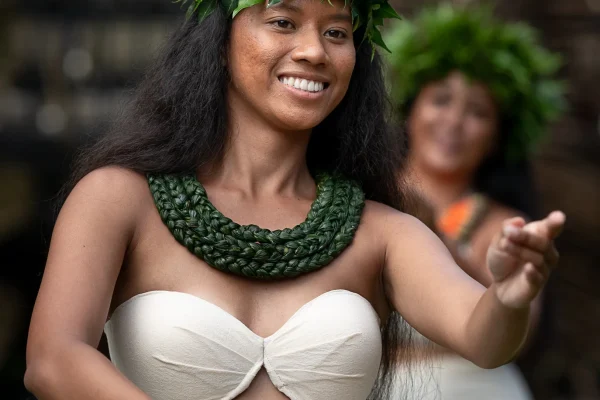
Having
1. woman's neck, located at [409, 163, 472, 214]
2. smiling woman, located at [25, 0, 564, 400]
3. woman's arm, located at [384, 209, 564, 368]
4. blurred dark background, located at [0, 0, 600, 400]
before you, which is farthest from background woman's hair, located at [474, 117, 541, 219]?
woman's arm, located at [384, 209, 564, 368]

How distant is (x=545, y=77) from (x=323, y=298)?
12.0 ft

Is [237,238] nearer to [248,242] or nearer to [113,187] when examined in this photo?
[248,242]

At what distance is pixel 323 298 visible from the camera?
282cm

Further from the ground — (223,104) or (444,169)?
(223,104)

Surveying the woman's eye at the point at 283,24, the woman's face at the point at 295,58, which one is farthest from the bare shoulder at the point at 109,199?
the woman's eye at the point at 283,24

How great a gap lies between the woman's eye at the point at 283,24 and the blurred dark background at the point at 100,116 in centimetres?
394

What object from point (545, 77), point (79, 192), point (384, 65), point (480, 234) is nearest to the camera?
point (79, 192)

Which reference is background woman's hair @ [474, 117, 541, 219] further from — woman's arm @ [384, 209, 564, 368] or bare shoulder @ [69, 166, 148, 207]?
bare shoulder @ [69, 166, 148, 207]

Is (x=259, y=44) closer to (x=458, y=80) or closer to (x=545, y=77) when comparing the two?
(x=458, y=80)

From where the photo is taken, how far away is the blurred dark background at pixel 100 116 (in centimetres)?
686

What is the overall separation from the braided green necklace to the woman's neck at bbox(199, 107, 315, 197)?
0.12 meters

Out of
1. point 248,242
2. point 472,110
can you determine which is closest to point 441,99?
point 472,110

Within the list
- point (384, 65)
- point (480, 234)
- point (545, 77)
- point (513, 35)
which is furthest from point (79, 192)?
point (545, 77)

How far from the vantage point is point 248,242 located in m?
2.80
